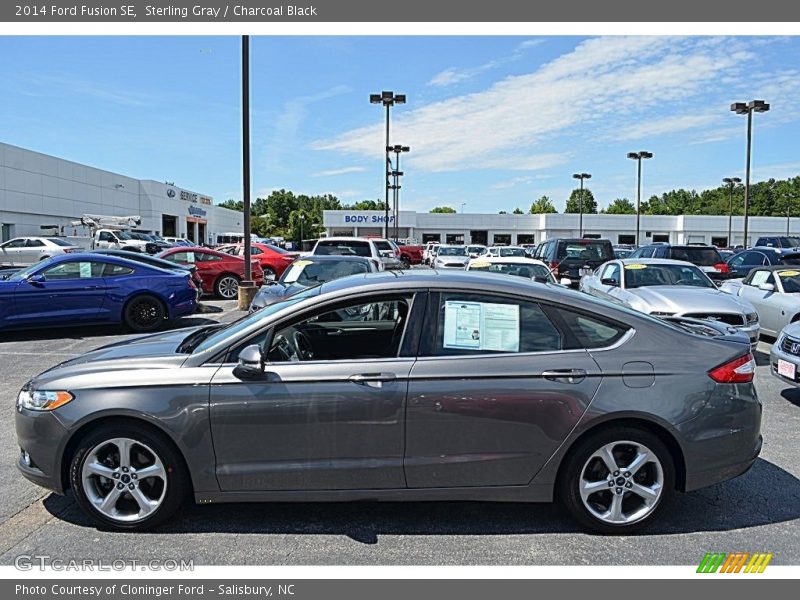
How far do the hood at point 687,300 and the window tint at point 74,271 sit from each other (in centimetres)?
907

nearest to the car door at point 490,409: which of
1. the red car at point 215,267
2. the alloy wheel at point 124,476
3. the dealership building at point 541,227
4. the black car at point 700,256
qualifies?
the alloy wheel at point 124,476

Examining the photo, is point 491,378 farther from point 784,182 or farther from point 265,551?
point 784,182

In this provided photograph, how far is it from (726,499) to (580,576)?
1.59m

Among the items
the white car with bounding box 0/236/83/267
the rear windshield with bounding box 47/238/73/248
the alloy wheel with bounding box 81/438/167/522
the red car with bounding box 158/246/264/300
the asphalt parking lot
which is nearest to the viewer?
the asphalt parking lot

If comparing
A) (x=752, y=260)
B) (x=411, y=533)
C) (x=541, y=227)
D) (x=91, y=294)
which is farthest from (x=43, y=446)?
(x=541, y=227)

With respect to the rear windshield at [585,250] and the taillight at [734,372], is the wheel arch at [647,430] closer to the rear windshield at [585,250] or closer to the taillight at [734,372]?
→ the taillight at [734,372]

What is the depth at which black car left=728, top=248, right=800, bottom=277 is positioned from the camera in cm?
1756

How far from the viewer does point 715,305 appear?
827cm

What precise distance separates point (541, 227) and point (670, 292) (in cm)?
6903

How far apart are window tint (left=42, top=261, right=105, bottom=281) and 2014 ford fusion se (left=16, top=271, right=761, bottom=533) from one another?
766 cm

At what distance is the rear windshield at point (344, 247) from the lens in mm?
15797

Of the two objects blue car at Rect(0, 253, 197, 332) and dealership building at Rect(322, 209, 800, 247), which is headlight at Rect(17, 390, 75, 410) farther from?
dealership building at Rect(322, 209, 800, 247)

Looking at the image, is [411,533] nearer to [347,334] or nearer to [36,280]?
[347,334]

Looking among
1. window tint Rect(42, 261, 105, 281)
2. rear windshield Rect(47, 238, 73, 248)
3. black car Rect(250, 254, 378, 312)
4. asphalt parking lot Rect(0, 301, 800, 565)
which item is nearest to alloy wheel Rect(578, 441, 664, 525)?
asphalt parking lot Rect(0, 301, 800, 565)
